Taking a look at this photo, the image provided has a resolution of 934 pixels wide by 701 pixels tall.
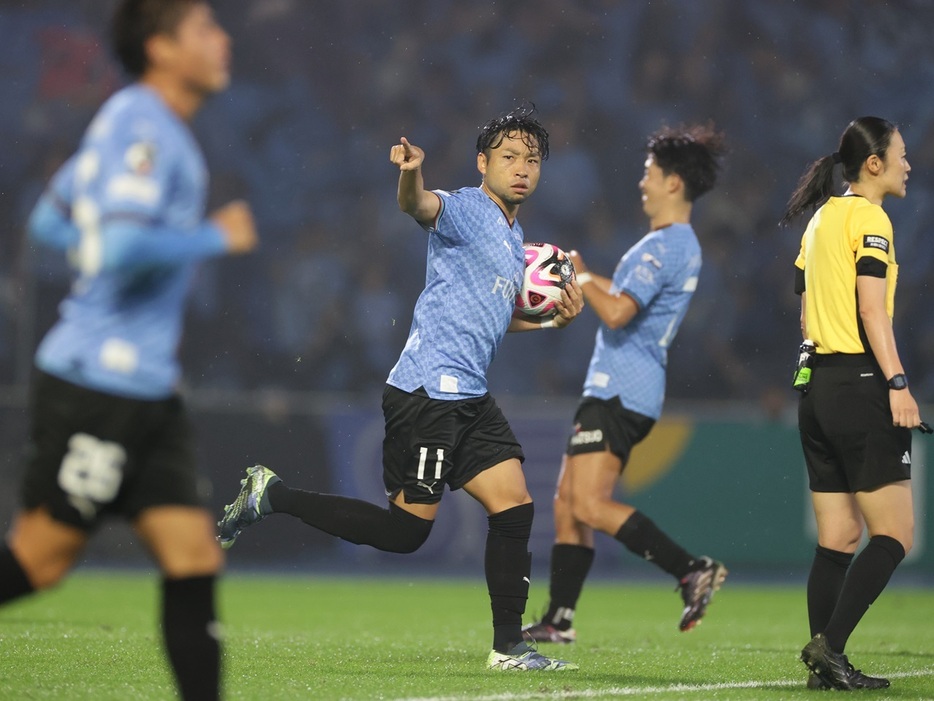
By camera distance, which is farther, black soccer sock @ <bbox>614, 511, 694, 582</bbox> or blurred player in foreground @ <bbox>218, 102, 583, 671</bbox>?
black soccer sock @ <bbox>614, 511, 694, 582</bbox>

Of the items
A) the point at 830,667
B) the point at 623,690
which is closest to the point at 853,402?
the point at 830,667

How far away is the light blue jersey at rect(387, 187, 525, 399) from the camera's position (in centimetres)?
551

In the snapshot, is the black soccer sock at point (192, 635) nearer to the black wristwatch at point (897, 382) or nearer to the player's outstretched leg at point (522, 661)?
the player's outstretched leg at point (522, 661)

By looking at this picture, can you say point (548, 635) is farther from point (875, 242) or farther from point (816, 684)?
point (875, 242)

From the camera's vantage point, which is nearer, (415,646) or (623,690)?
(623,690)

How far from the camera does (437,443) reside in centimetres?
545

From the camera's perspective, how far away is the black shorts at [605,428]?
7113mm

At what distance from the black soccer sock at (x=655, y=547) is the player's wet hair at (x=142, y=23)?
13.6 ft

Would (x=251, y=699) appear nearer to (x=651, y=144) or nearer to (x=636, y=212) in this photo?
(x=651, y=144)

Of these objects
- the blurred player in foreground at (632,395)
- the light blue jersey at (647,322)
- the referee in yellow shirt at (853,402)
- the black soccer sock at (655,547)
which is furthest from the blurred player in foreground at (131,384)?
the light blue jersey at (647,322)

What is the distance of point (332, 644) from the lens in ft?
21.0

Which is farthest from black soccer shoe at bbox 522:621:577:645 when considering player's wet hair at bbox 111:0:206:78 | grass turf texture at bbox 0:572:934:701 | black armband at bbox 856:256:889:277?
player's wet hair at bbox 111:0:206:78

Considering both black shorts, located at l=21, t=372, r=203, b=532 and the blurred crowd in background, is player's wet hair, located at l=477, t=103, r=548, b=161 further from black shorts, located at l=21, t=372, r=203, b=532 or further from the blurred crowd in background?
the blurred crowd in background

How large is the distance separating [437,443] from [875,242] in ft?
6.06
